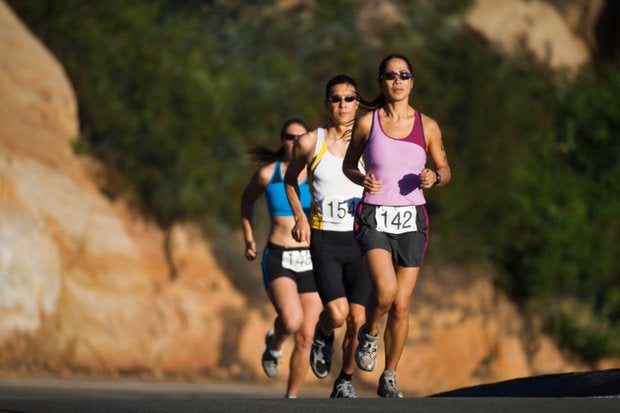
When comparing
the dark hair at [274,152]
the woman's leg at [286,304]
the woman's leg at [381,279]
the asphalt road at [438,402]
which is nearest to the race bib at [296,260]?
the woman's leg at [286,304]

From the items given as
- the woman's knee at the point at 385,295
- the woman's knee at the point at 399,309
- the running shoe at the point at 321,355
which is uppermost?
the woman's knee at the point at 385,295

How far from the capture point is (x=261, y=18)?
28.2 meters

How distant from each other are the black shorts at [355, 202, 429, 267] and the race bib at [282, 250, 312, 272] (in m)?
2.39

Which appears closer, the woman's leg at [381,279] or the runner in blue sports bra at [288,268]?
the woman's leg at [381,279]

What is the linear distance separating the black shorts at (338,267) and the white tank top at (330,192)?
87 mm

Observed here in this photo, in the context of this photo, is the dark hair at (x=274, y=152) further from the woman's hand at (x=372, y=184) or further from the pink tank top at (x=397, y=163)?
the woman's hand at (x=372, y=184)

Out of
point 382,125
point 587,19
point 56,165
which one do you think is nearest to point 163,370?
point 56,165

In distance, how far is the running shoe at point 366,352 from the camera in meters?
9.55

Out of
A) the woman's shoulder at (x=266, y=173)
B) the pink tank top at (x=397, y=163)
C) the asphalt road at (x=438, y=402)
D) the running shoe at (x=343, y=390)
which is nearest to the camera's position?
the asphalt road at (x=438, y=402)

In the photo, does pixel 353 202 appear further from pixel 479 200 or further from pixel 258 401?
pixel 479 200

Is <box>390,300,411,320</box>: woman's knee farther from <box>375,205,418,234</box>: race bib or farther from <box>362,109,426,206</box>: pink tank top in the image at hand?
<box>362,109,426,206</box>: pink tank top

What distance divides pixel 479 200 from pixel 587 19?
28.8ft

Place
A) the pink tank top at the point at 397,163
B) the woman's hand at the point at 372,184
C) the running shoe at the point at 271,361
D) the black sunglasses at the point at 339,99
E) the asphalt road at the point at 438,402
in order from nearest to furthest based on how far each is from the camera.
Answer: the asphalt road at the point at 438,402 → the woman's hand at the point at 372,184 → the pink tank top at the point at 397,163 → the black sunglasses at the point at 339,99 → the running shoe at the point at 271,361

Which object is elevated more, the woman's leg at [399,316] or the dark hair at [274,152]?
the dark hair at [274,152]
